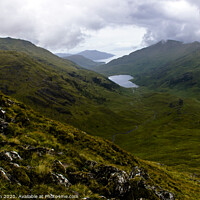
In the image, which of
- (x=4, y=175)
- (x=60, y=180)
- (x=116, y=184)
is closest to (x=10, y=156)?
(x=4, y=175)

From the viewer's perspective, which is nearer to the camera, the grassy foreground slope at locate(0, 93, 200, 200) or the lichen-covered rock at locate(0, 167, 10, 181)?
the lichen-covered rock at locate(0, 167, 10, 181)

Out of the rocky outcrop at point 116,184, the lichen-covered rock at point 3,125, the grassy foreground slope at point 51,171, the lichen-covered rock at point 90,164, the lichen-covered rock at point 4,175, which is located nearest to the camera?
the lichen-covered rock at point 4,175

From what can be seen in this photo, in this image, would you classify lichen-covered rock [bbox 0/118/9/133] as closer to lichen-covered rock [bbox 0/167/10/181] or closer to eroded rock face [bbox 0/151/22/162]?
eroded rock face [bbox 0/151/22/162]

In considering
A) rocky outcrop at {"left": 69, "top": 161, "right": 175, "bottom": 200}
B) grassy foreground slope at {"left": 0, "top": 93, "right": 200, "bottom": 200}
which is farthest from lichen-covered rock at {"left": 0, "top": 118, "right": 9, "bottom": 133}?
rocky outcrop at {"left": 69, "top": 161, "right": 175, "bottom": 200}

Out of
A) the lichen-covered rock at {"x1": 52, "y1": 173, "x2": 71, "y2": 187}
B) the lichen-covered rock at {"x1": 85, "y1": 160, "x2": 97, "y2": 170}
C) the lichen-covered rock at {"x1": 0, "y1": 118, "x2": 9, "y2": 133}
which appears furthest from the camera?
the lichen-covered rock at {"x1": 0, "y1": 118, "x2": 9, "y2": 133}

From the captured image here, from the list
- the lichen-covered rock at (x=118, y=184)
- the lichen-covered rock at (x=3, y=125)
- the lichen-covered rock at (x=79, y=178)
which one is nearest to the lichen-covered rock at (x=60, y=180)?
the lichen-covered rock at (x=79, y=178)

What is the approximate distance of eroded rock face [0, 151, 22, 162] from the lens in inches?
488

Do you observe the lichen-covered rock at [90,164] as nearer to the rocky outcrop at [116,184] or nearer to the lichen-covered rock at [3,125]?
the rocky outcrop at [116,184]

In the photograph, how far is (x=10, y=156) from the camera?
12914 millimetres

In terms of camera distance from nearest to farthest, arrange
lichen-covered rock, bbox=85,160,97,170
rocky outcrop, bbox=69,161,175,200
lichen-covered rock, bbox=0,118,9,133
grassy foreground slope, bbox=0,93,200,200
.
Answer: grassy foreground slope, bbox=0,93,200,200 < rocky outcrop, bbox=69,161,175,200 < lichen-covered rock, bbox=85,160,97,170 < lichen-covered rock, bbox=0,118,9,133

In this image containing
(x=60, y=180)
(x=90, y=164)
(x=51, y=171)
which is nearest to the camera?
(x=60, y=180)

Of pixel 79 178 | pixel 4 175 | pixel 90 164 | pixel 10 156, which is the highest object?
pixel 10 156

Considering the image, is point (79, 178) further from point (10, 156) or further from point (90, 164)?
point (10, 156)

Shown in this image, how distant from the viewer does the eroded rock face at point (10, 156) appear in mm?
12406
